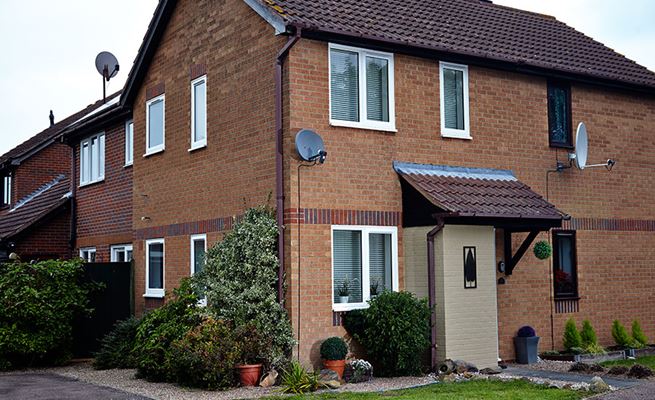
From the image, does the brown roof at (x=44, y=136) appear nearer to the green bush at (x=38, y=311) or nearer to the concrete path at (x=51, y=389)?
the green bush at (x=38, y=311)

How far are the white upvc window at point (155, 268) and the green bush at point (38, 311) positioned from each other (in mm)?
1490

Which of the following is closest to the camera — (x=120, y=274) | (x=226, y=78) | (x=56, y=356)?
(x=226, y=78)

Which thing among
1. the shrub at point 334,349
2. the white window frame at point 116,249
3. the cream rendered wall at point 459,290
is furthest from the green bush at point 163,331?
the white window frame at point 116,249

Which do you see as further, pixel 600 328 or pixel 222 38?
pixel 600 328

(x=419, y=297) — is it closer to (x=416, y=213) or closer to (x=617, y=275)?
(x=416, y=213)

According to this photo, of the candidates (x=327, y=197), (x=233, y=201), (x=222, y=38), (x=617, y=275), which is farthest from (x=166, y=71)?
(x=617, y=275)

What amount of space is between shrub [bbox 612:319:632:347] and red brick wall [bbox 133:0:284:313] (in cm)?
807

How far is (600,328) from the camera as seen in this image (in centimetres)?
1781

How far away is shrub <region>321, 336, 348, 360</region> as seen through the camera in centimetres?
1359

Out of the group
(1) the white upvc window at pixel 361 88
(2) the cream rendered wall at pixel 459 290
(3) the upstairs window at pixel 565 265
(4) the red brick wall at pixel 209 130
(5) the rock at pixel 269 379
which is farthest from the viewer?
(3) the upstairs window at pixel 565 265

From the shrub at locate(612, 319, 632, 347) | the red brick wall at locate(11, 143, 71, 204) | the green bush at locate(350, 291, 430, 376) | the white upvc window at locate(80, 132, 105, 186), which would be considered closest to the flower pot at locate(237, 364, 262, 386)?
the green bush at locate(350, 291, 430, 376)

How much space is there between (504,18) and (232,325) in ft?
32.8

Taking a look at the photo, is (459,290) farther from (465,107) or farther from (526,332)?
(465,107)

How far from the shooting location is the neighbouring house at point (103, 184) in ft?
67.3
